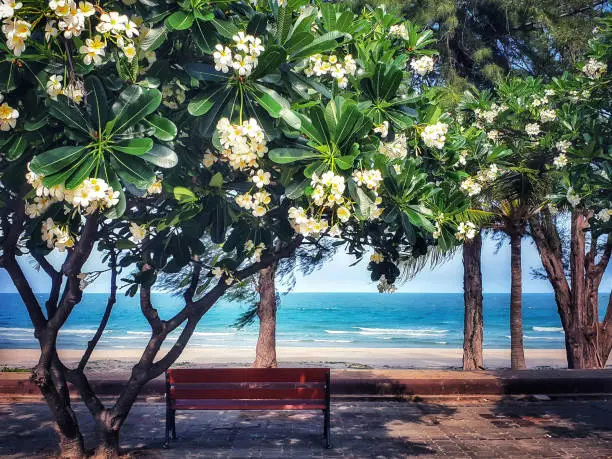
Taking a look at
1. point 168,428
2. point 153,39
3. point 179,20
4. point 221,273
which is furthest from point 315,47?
point 168,428

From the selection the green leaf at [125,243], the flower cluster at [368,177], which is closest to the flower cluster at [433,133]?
the flower cluster at [368,177]

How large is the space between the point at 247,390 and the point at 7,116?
397 cm

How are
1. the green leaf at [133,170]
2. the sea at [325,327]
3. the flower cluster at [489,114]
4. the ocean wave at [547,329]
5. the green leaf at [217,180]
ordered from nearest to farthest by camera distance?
the green leaf at [133,170], the green leaf at [217,180], the flower cluster at [489,114], the sea at [325,327], the ocean wave at [547,329]

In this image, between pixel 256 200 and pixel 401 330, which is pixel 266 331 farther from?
pixel 401 330

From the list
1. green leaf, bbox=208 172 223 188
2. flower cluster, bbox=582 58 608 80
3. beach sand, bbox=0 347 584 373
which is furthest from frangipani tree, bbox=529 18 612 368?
beach sand, bbox=0 347 584 373

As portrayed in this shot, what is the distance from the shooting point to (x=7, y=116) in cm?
355

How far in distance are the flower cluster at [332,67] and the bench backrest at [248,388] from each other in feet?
11.0

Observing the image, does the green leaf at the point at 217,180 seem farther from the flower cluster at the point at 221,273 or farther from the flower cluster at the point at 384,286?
the flower cluster at the point at 384,286

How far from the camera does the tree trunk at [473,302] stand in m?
13.2

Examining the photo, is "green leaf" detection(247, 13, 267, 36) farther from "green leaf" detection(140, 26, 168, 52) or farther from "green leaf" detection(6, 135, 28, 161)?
"green leaf" detection(6, 135, 28, 161)

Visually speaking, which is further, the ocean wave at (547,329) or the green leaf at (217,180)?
the ocean wave at (547,329)

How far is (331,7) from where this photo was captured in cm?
A: 421

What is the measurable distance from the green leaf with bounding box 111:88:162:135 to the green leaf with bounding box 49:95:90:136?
0.14m

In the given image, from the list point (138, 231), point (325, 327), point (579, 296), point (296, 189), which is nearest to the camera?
point (296, 189)
